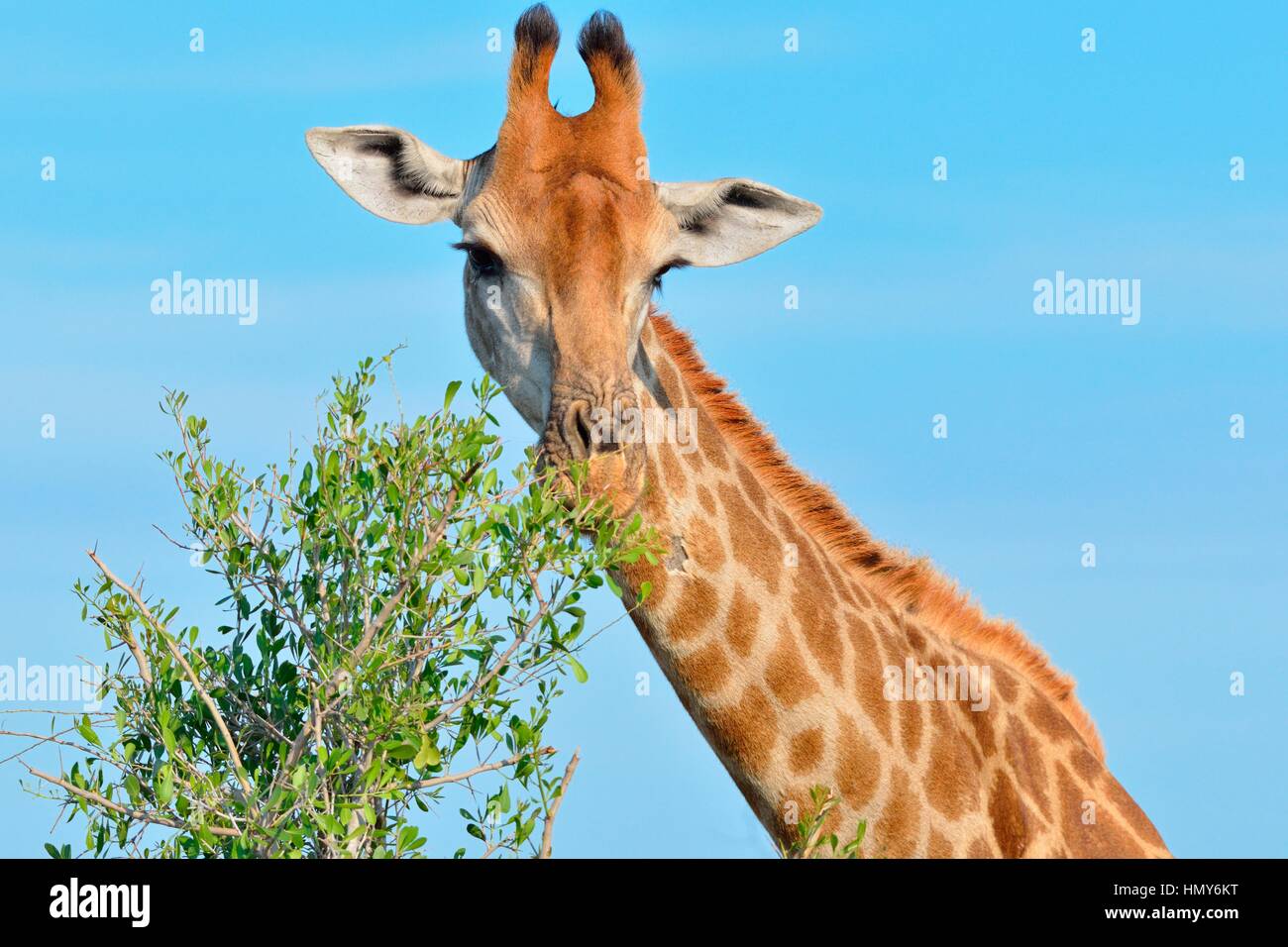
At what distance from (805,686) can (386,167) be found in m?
3.91

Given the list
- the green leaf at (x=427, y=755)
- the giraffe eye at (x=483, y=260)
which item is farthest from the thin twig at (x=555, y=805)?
the giraffe eye at (x=483, y=260)

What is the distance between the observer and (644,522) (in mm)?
7754

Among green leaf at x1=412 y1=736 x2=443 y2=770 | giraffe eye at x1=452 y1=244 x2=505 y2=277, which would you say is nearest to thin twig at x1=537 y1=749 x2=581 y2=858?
green leaf at x1=412 y1=736 x2=443 y2=770

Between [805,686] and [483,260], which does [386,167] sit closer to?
[483,260]

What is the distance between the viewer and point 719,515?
27.1 ft

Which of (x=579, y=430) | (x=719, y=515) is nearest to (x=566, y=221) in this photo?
(x=579, y=430)

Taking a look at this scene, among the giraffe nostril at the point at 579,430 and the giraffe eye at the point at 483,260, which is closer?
the giraffe nostril at the point at 579,430

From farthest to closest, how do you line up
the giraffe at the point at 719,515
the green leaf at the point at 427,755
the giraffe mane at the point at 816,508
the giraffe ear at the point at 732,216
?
the giraffe mane at the point at 816,508, the giraffe ear at the point at 732,216, the giraffe at the point at 719,515, the green leaf at the point at 427,755

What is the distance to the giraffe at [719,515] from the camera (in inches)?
308

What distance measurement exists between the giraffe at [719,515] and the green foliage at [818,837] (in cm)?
12

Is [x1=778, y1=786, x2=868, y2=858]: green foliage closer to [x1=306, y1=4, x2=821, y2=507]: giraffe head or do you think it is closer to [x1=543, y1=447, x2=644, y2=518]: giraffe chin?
[x1=543, y1=447, x2=644, y2=518]: giraffe chin

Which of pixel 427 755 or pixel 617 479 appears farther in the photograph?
pixel 617 479

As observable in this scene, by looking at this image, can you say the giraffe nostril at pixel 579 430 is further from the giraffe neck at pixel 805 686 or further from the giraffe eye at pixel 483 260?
the giraffe eye at pixel 483 260
